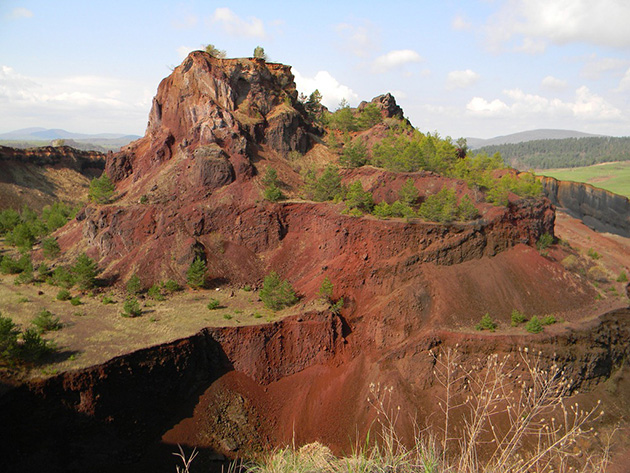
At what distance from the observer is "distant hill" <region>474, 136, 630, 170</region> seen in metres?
140

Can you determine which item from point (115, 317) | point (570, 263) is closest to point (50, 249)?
point (115, 317)

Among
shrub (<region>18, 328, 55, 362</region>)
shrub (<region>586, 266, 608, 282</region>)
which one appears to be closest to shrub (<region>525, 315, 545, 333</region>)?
shrub (<region>586, 266, 608, 282</region>)

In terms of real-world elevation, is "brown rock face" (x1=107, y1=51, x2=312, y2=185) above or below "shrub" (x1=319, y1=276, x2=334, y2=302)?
above

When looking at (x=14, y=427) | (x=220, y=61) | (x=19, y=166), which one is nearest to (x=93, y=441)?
(x=14, y=427)

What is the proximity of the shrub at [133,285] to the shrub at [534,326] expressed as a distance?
81.3 ft

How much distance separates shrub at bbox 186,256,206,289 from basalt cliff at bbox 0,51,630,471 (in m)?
1.39

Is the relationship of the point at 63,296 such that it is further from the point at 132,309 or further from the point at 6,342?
the point at 6,342

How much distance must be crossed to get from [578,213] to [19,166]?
3422 inches

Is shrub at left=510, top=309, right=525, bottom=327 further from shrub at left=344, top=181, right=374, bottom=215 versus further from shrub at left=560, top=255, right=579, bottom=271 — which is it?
shrub at left=344, top=181, right=374, bottom=215

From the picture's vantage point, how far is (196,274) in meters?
27.8

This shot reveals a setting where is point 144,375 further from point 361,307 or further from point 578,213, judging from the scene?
point 578,213

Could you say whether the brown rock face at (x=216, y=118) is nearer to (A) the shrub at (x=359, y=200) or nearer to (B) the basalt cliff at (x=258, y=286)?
(B) the basalt cliff at (x=258, y=286)

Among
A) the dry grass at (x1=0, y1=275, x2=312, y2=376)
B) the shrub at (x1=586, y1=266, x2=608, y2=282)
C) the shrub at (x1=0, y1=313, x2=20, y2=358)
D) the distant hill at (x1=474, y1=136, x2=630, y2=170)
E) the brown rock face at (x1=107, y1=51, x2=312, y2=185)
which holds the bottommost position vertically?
the dry grass at (x1=0, y1=275, x2=312, y2=376)

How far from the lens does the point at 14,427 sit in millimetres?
16625
